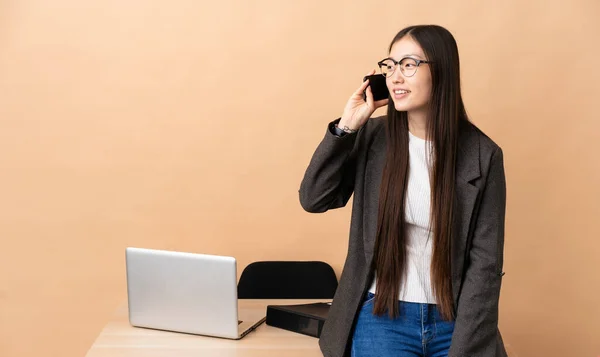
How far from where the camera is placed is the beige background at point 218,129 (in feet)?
11.4

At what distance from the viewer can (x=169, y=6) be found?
11.3ft

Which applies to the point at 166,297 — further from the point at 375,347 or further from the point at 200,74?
the point at 200,74

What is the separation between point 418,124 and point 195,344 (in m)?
1.01

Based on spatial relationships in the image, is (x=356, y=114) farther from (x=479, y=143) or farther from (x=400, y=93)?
(x=479, y=143)

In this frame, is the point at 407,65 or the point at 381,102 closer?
the point at 407,65

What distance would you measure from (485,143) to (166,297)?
1.16 meters

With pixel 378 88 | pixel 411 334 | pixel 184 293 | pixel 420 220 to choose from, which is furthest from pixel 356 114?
pixel 184 293

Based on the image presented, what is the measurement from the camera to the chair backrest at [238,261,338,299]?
10.9 feet

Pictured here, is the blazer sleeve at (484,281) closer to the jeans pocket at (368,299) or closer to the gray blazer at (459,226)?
the gray blazer at (459,226)

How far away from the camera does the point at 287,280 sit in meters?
3.35

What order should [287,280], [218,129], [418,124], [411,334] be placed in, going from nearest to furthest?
1. [411,334]
2. [418,124]
3. [287,280]
4. [218,129]

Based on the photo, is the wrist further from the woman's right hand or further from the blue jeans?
the blue jeans

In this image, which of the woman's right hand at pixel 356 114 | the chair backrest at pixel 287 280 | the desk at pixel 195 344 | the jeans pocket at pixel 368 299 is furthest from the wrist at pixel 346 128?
the chair backrest at pixel 287 280

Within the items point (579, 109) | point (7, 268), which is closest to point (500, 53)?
point (579, 109)
